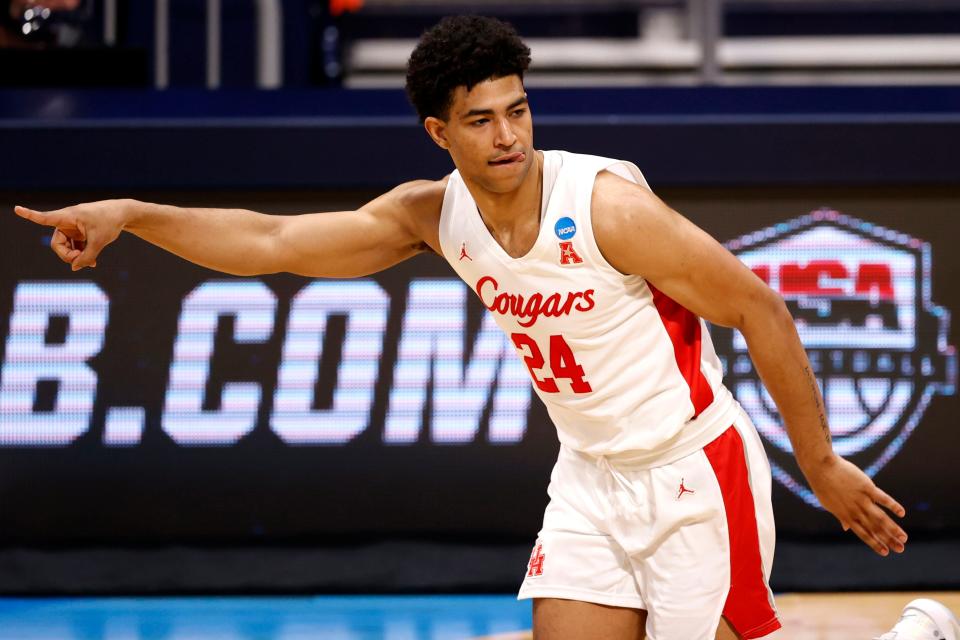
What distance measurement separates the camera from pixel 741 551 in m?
2.91

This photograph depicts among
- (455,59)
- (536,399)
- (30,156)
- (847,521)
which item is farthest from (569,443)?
(30,156)

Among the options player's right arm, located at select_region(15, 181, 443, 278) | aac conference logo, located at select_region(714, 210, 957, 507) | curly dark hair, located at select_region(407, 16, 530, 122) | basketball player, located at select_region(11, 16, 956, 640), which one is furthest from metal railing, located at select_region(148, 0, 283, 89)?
curly dark hair, located at select_region(407, 16, 530, 122)

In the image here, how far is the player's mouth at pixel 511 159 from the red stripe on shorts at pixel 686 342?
0.41 metres

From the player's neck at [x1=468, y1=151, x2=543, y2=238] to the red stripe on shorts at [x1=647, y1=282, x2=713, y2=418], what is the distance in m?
0.31

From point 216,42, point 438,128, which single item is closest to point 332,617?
point 438,128

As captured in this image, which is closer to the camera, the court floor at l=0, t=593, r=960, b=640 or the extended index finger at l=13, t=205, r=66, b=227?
the extended index finger at l=13, t=205, r=66, b=227

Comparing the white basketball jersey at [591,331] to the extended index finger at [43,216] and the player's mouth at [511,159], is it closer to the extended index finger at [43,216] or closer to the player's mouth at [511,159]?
the player's mouth at [511,159]

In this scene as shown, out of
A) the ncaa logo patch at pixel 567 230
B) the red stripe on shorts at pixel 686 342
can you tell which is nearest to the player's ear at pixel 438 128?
the ncaa logo patch at pixel 567 230

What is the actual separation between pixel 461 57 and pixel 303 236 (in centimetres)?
62

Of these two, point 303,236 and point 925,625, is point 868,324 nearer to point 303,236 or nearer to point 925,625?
point 925,625

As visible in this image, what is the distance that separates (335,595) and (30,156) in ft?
6.57

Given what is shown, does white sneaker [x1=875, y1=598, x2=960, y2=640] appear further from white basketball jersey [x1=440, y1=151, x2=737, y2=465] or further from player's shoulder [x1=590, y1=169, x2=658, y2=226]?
player's shoulder [x1=590, y1=169, x2=658, y2=226]

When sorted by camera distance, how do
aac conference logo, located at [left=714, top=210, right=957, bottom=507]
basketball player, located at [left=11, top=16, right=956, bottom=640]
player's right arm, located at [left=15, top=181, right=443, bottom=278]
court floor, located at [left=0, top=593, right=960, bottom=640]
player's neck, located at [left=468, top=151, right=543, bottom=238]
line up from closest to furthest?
1. basketball player, located at [left=11, top=16, right=956, bottom=640]
2. player's neck, located at [left=468, top=151, right=543, bottom=238]
3. player's right arm, located at [left=15, top=181, right=443, bottom=278]
4. court floor, located at [left=0, top=593, right=960, bottom=640]
5. aac conference logo, located at [left=714, top=210, right=957, bottom=507]

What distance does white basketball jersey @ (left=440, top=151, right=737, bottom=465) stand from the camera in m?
2.82
